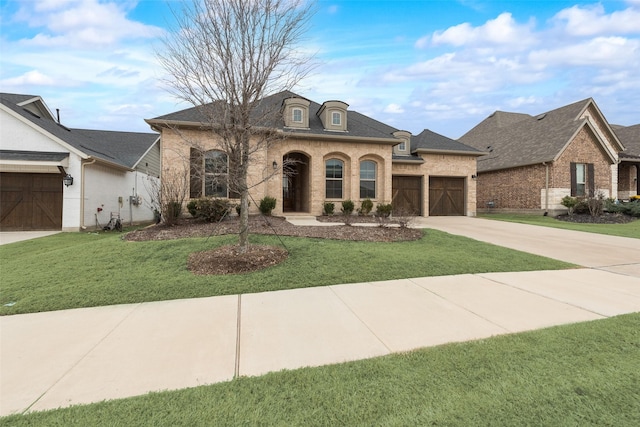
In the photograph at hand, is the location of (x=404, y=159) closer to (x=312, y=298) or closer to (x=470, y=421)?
→ (x=312, y=298)

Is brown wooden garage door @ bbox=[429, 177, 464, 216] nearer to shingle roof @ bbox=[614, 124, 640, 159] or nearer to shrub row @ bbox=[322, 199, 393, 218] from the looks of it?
shrub row @ bbox=[322, 199, 393, 218]

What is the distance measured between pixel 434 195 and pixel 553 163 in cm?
735

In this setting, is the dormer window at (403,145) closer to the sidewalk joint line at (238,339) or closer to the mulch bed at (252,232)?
the mulch bed at (252,232)

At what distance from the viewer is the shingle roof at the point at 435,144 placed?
17.8m

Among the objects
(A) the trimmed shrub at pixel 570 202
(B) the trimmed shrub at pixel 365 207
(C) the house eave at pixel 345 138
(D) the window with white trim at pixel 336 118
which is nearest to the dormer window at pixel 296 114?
(C) the house eave at pixel 345 138

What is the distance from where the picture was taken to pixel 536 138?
20656 millimetres

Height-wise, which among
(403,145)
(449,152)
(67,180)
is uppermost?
(403,145)

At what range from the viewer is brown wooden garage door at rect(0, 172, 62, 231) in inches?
484

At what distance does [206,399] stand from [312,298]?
2.38 meters

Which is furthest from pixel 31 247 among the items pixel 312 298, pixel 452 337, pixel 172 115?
pixel 452 337

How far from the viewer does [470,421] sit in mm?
1885

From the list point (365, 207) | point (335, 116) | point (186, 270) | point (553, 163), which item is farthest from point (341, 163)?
point (553, 163)

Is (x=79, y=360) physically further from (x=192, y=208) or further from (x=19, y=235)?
(x=19, y=235)

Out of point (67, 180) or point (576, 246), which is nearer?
point (576, 246)
